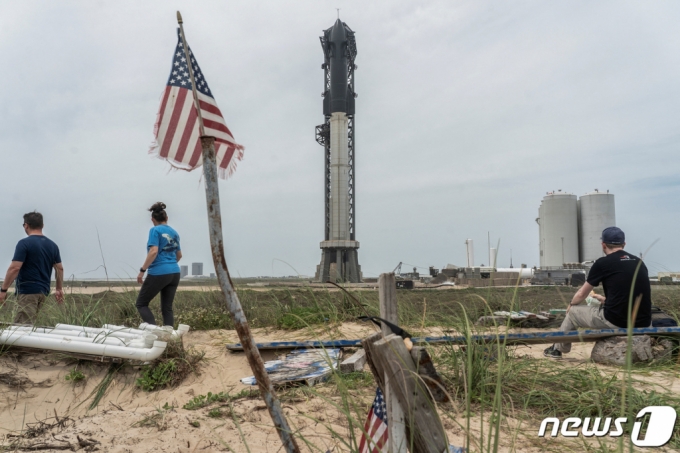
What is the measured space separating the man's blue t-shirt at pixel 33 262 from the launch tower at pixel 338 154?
2733 centimetres

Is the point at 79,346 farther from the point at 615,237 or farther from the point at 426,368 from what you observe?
the point at 615,237

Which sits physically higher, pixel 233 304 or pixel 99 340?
pixel 233 304

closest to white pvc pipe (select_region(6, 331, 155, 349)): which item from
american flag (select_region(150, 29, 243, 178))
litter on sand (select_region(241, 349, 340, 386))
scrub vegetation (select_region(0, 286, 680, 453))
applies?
→ scrub vegetation (select_region(0, 286, 680, 453))

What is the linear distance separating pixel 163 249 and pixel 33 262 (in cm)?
172

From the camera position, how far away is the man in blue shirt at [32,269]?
5.98 metres

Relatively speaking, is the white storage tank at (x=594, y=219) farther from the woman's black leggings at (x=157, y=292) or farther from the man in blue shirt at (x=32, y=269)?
the man in blue shirt at (x=32, y=269)

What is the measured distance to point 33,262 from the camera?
609 cm

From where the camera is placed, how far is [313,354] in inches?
222

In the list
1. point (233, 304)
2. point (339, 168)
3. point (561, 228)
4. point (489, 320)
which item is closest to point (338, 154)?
point (339, 168)

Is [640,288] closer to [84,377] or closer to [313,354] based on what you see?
[313,354]

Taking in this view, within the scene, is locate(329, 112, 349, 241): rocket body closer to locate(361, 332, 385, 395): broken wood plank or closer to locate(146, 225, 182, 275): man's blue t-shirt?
locate(146, 225, 182, 275): man's blue t-shirt

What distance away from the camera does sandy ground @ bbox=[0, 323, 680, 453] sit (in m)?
3.15

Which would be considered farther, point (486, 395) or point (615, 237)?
point (615, 237)

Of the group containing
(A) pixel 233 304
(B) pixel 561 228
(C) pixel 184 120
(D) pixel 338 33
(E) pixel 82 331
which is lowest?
(E) pixel 82 331
